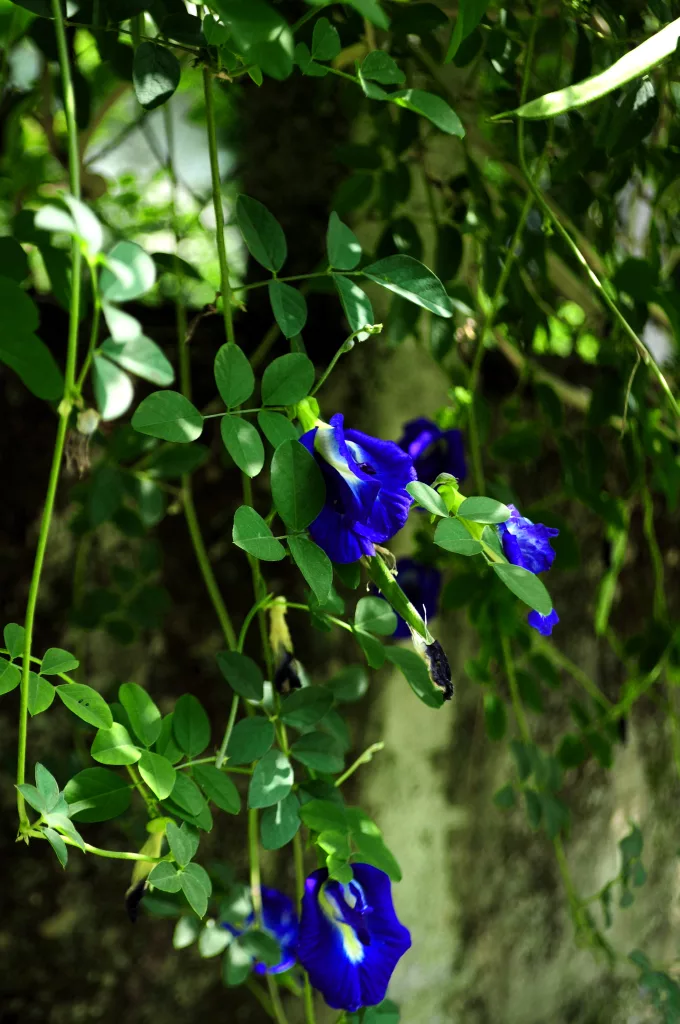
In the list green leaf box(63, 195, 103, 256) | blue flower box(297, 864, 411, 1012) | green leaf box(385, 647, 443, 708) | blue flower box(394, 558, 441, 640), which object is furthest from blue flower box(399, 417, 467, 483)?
green leaf box(63, 195, 103, 256)

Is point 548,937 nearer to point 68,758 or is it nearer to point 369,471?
point 68,758

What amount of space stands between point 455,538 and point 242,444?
105 mm

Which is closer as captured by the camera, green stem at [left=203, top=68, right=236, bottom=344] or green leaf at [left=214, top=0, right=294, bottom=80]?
green leaf at [left=214, top=0, right=294, bottom=80]

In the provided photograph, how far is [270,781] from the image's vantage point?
504 millimetres

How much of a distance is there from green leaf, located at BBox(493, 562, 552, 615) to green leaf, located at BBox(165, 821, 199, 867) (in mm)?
208

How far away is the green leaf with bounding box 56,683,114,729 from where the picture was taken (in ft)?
1.40

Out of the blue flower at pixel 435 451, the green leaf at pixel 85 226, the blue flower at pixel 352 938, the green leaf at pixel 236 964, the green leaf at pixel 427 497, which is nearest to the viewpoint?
the green leaf at pixel 85 226

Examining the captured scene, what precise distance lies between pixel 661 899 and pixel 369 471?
1223mm

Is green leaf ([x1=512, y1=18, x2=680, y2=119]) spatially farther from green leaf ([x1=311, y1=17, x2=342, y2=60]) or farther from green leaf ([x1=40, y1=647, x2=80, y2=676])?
green leaf ([x1=40, y1=647, x2=80, y2=676])

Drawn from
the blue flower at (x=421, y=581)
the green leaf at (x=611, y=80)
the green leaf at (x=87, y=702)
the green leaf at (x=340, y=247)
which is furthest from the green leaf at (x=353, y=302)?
the blue flower at (x=421, y=581)

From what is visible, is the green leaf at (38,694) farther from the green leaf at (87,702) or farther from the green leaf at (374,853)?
the green leaf at (374,853)

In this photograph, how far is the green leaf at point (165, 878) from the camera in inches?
17.0

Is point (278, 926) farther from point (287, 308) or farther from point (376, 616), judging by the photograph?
point (287, 308)

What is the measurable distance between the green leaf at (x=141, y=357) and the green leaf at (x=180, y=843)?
0.79 feet
